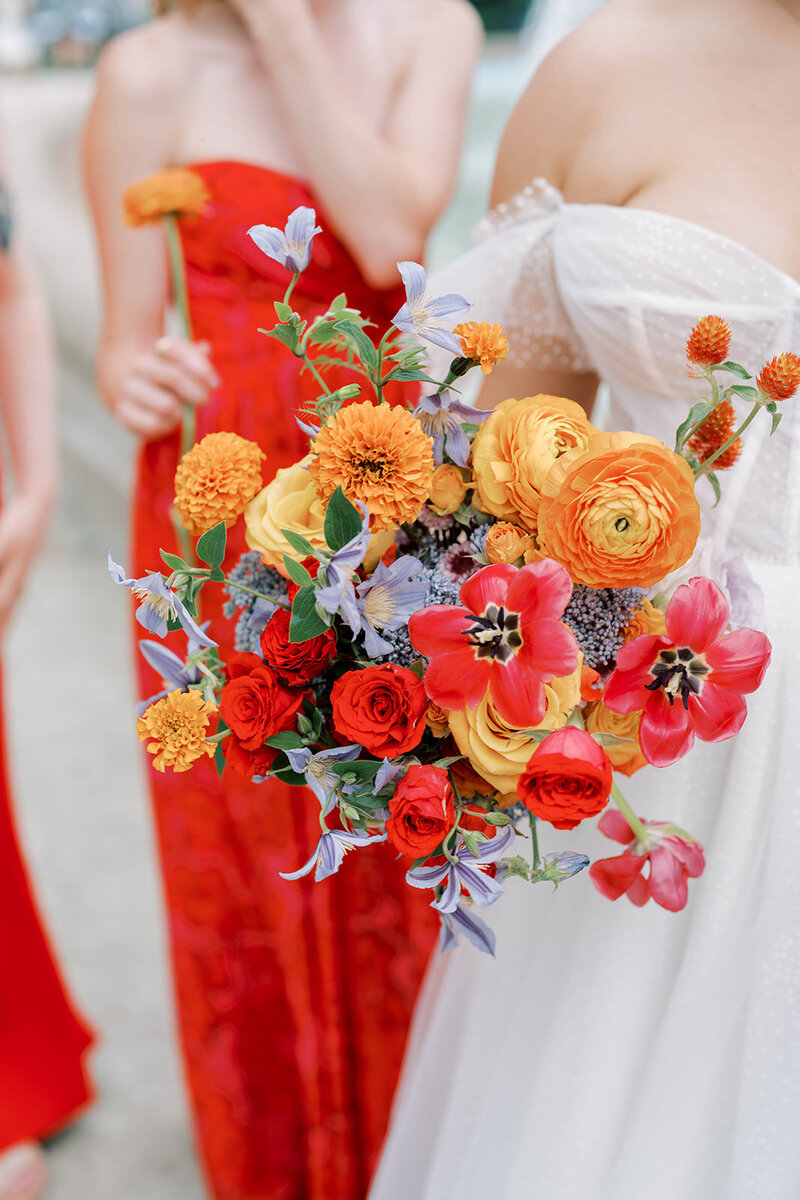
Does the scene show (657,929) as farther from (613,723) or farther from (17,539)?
(17,539)

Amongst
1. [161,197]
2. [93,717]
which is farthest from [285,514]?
[93,717]

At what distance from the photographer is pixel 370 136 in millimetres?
1044

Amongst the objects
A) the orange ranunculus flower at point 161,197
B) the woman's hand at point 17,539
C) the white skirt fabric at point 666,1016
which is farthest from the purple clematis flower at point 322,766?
the woman's hand at point 17,539

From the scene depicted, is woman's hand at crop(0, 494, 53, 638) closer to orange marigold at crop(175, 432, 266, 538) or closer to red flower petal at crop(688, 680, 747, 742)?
orange marigold at crop(175, 432, 266, 538)

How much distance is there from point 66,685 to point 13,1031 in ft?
4.91

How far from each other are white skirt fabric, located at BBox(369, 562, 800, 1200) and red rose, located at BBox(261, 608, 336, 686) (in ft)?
1.09

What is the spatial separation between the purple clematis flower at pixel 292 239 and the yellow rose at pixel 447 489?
135mm

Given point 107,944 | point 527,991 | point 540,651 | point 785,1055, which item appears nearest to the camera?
point 540,651

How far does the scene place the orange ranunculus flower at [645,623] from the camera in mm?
573

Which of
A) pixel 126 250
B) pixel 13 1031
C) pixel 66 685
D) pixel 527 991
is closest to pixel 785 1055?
pixel 527 991

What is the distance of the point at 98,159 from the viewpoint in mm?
1142

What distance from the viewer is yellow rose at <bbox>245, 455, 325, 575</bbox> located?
565 millimetres

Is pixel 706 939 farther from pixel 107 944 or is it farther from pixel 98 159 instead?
pixel 107 944

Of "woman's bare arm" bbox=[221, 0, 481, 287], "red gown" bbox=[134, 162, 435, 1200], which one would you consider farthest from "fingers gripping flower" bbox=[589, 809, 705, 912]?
"woman's bare arm" bbox=[221, 0, 481, 287]
